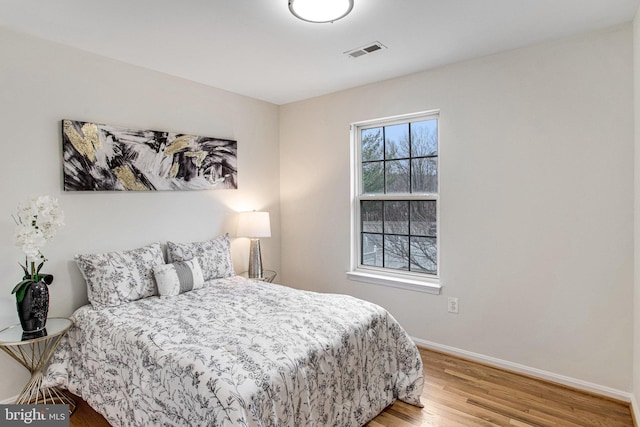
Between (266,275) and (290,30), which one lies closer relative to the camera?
(290,30)

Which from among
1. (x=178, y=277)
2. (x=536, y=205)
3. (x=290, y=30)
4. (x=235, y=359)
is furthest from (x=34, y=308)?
(x=536, y=205)

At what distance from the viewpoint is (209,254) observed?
308 cm

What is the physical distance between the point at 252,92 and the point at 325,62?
3.47 feet

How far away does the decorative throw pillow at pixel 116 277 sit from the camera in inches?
94.0

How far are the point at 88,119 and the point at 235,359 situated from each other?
Answer: 2111 mm

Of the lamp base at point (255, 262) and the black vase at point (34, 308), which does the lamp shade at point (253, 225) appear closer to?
the lamp base at point (255, 262)

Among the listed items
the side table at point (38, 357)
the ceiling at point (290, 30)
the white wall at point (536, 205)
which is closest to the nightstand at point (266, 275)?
the white wall at point (536, 205)

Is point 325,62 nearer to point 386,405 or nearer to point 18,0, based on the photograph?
point 18,0

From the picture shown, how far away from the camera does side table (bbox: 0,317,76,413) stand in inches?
82.0

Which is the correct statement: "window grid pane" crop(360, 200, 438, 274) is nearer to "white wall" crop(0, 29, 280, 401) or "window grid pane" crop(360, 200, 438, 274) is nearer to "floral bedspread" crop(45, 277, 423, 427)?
"floral bedspread" crop(45, 277, 423, 427)

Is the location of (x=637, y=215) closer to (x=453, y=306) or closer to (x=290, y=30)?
(x=453, y=306)

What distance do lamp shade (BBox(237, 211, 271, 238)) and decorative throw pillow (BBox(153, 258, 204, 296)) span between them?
2.17 feet

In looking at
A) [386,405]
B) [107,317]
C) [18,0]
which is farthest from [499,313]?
[18,0]

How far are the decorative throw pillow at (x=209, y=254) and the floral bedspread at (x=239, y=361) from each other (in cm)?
38
